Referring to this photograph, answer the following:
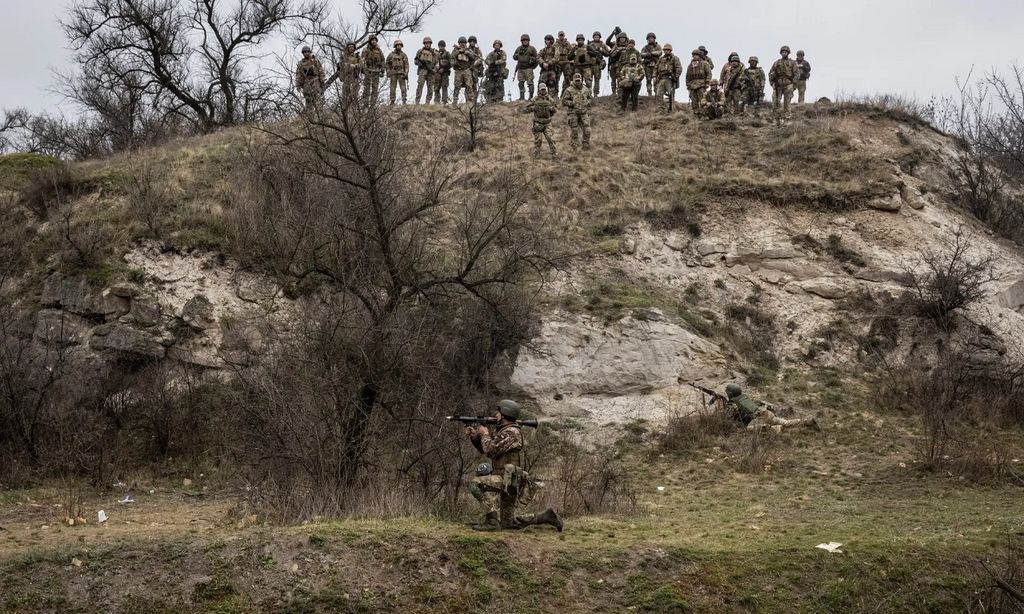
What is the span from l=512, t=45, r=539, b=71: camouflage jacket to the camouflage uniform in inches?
103

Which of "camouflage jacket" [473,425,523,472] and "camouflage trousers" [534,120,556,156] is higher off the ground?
"camouflage trousers" [534,120,556,156]

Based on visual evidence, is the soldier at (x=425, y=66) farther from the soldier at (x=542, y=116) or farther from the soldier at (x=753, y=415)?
the soldier at (x=753, y=415)

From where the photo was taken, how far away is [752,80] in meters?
28.0

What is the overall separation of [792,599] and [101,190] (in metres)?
18.4

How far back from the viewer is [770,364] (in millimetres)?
19875

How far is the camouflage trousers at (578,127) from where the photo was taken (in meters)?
25.9

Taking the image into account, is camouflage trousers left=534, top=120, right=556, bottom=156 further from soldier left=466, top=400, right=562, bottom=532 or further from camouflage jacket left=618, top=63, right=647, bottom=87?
soldier left=466, top=400, right=562, bottom=532

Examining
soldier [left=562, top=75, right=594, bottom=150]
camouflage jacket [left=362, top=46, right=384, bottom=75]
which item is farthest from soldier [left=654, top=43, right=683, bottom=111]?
camouflage jacket [left=362, top=46, right=384, bottom=75]

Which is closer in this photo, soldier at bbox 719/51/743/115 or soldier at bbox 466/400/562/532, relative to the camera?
soldier at bbox 466/400/562/532

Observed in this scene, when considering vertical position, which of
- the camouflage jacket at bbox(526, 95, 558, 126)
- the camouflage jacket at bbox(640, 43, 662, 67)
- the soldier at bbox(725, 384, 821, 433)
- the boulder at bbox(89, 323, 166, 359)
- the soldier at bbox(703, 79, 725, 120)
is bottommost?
the soldier at bbox(725, 384, 821, 433)

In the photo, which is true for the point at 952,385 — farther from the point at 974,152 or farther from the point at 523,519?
the point at 974,152

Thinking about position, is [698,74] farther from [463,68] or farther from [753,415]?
[753,415]

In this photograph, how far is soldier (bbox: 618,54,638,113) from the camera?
91.6 ft

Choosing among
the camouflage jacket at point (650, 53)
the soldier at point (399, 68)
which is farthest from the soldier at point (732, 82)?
the soldier at point (399, 68)
